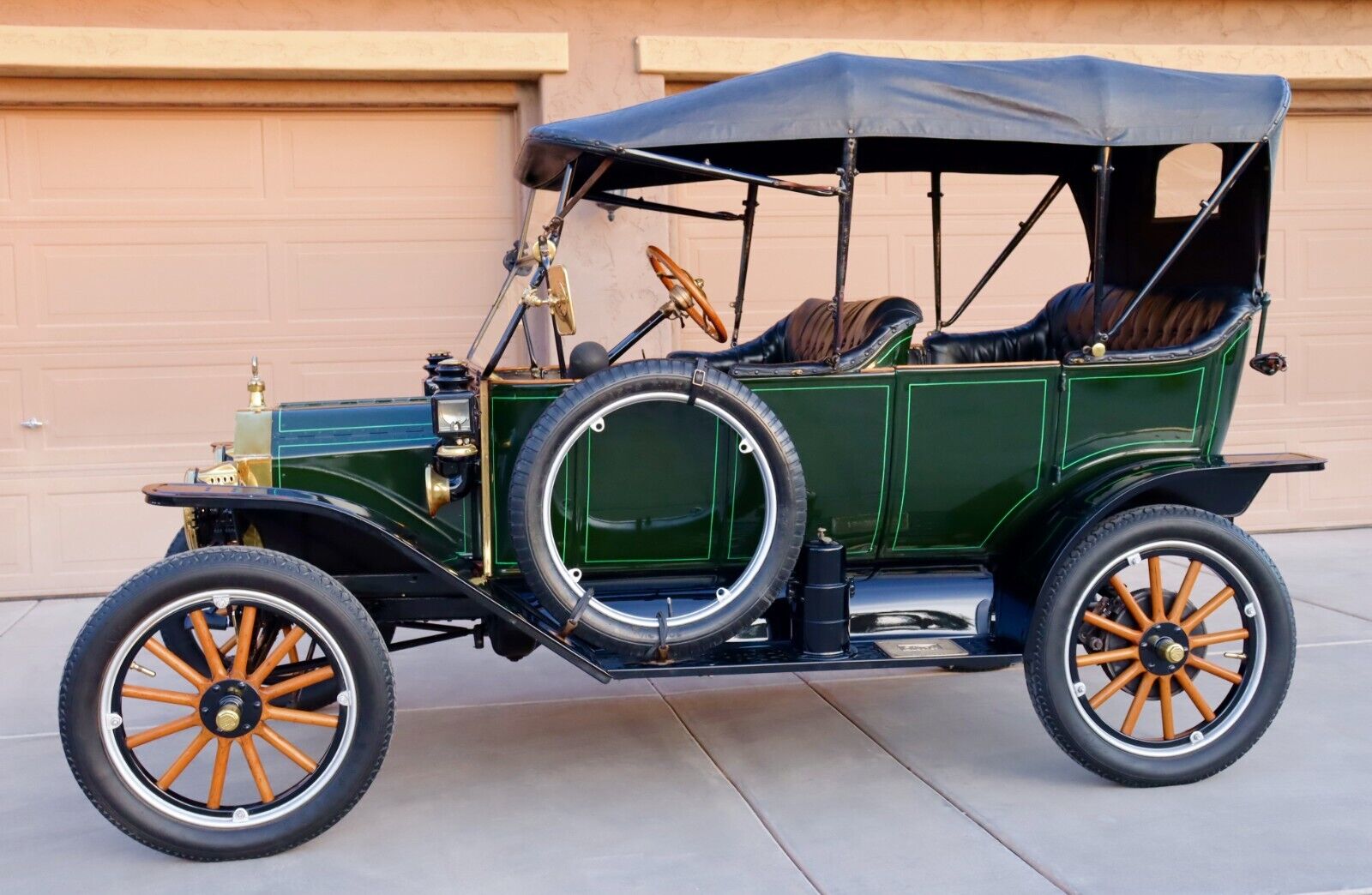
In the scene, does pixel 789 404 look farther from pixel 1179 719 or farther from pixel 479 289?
pixel 479 289

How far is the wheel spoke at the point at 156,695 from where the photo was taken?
3.19 m

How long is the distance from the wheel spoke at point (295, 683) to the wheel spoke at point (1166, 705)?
2321 mm

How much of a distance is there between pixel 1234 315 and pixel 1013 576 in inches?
40.5

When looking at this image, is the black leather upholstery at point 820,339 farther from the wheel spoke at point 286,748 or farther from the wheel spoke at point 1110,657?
the wheel spoke at point 286,748

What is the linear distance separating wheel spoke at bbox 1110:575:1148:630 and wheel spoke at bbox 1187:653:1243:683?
162mm

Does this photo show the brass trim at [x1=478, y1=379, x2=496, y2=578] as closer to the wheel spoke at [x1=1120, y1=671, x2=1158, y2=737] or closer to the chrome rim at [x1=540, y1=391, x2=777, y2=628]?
the chrome rim at [x1=540, y1=391, x2=777, y2=628]

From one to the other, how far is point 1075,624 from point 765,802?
100 cm

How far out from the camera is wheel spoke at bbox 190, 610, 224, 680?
318 centimetres

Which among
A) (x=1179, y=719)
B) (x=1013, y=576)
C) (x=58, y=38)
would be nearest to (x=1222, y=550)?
(x=1013, y=576)

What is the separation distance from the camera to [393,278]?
21.2 ft

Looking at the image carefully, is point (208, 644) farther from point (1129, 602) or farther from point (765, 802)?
point (1129, 602)

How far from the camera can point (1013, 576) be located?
3893 mm

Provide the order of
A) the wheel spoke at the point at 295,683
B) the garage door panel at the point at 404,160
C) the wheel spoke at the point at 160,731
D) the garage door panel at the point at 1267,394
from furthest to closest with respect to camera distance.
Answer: the garage door panel at the point at 1267,394 → the garage door panel at the point at 404,160 → the wheel spoke at the point at 295,683 → the wheel spoke at the point at 160,731

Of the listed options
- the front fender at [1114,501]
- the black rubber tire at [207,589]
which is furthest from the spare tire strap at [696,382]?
the front fender at [1114,501]
